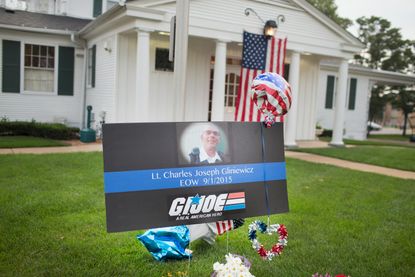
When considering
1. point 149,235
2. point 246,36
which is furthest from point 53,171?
point 246,36

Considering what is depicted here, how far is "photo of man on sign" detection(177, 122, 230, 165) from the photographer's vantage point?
3.02 meters

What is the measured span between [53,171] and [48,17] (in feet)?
30.6

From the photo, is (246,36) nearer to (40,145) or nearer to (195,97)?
(195,97)

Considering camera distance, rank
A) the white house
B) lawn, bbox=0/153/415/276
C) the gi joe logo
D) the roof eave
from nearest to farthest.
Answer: the gi joe logo, lawn, bbox=0/153/415/276, the white house, the roof eave

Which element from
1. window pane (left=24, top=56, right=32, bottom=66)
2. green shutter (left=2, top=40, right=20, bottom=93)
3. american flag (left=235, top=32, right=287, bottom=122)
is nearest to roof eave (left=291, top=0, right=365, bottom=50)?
american flag (left=235, top=32, right=287, bottom=122)

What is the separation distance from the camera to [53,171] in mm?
6891

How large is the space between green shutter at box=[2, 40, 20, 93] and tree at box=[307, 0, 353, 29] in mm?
20183

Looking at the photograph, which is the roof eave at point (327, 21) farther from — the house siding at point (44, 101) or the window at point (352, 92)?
the house siding at point (44, 101)

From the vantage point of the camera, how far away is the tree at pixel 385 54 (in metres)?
24.8

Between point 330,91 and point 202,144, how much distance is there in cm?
1530

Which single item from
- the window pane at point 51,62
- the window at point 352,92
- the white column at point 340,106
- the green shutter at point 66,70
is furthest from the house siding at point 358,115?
the window pane at point 51,62

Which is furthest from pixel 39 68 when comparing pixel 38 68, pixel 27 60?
pixel 27 60

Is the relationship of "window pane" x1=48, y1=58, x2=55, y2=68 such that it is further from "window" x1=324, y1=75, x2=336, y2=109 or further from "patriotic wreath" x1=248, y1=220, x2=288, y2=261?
"patriotic wreath" x1=248, y1=220, x2=288, y2=261

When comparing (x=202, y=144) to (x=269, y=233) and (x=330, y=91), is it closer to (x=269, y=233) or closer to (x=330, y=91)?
(x=269, y=233)
